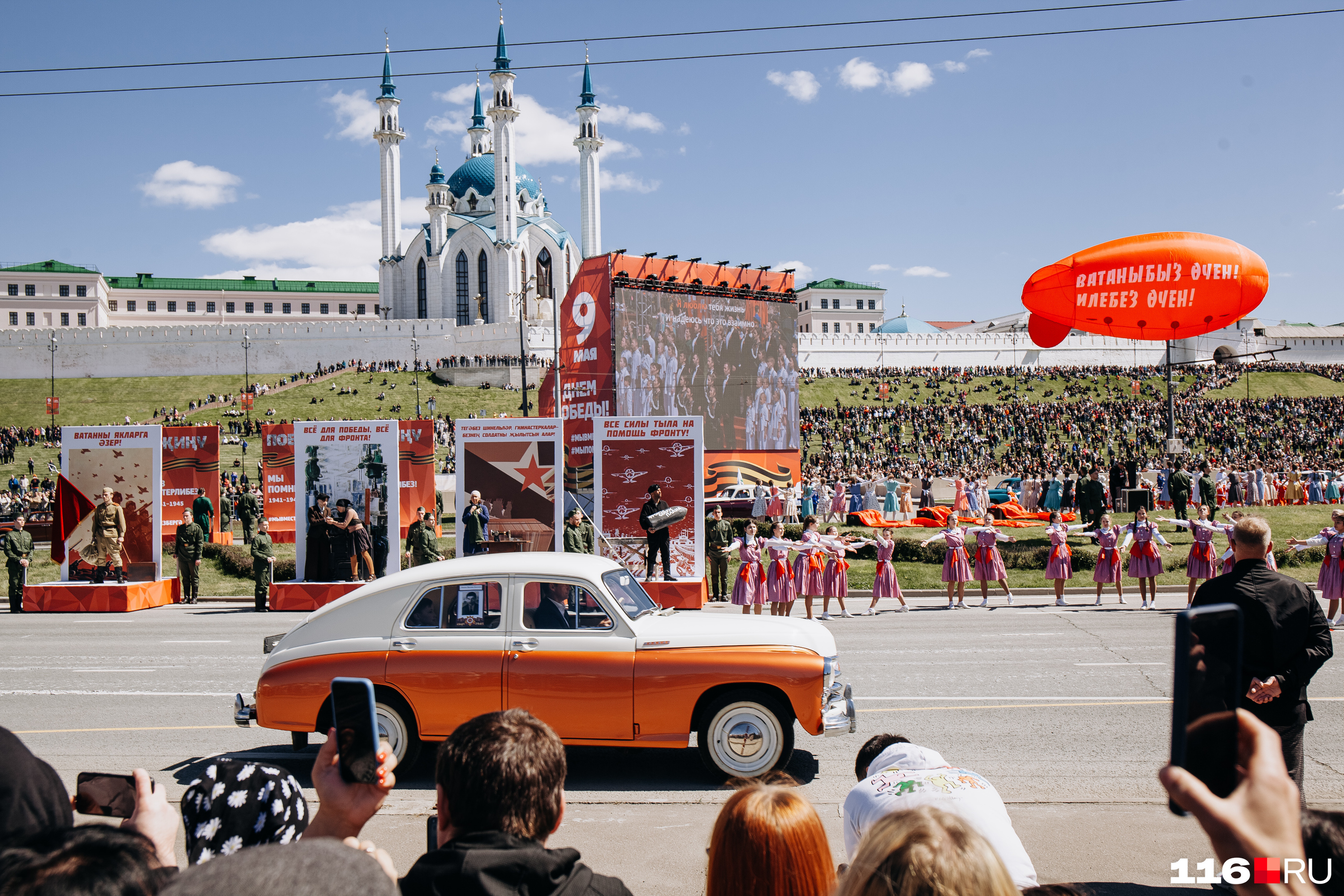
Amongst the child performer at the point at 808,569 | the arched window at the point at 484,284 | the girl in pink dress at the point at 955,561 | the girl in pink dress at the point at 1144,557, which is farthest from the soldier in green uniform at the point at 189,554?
the arched window at the point at 484,284

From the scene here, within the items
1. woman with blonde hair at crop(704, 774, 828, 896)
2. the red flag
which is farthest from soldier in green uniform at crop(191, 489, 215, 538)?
woman with blonde hair at crop(704, 774, 828, 896)

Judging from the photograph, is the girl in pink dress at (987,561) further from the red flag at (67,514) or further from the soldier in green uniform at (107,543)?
the red flag at (67,514)

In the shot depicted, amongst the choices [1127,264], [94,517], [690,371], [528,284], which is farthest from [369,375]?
[1127,264]

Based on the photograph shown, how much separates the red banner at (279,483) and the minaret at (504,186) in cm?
6784

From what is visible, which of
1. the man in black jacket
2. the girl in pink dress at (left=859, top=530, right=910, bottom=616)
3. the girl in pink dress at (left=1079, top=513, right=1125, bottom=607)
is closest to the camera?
the man in black jacket

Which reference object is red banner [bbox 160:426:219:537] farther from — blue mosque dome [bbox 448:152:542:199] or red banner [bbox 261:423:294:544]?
blue mosque dome [bbox 448:152:542:199]

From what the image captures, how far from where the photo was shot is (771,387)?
3456 cm

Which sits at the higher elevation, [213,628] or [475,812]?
[475,812]

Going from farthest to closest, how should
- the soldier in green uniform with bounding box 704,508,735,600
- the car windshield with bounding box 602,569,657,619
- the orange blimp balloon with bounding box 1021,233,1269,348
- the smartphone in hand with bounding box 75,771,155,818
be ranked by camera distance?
the orange blimp balloon with bounding box 1021,233,1269,348, the soldier in green uniform with bounding box 704,508,735,600, the car windshield with bounding box 602,569,657,619, the smartphone in hand with bounding box 75,771,155,818

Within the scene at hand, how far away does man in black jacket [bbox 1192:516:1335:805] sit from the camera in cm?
468

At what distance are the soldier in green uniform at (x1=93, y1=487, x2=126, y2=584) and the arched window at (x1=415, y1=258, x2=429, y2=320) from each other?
86898 mm

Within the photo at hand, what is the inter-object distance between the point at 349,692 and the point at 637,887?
3351mm

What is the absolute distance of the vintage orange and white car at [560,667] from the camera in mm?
6918

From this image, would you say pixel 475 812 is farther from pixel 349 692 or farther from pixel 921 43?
pixel 921 43
